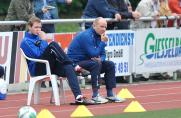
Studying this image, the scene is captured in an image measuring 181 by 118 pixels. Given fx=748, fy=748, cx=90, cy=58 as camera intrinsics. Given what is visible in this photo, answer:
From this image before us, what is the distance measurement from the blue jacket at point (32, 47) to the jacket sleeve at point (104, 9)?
3.40 meters

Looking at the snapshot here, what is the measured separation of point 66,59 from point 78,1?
3484 centimetres

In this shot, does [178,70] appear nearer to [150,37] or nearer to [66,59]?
[150,37]

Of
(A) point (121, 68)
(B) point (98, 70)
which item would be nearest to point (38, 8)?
(A) point (121, 68)

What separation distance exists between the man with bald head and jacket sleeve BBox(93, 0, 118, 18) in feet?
8.86

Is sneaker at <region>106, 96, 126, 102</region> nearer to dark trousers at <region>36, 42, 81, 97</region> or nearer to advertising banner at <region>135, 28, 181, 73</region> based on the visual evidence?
dark trousers at <region>36, 42, 81, 97</region>

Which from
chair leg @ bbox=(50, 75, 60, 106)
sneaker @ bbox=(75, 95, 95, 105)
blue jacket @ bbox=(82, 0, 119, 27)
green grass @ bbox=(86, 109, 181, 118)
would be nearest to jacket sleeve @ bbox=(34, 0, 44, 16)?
blue jacket @ bbox=(82, 0, 119, 27)

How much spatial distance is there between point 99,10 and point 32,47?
3750 millimetres

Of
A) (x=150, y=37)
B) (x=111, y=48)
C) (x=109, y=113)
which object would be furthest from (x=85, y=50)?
(x=150, y=37)

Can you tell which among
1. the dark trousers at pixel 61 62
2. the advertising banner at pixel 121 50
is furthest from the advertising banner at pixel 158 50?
the dark trousers at pixel 61 62

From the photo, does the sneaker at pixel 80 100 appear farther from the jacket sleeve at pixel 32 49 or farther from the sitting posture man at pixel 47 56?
the jacket sleeve at pixel 32 49

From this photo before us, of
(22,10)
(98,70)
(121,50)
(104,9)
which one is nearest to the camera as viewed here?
(98,70)

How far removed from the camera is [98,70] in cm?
1327

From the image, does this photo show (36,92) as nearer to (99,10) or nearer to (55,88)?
(55,88)

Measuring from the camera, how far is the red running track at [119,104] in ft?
39.6
